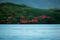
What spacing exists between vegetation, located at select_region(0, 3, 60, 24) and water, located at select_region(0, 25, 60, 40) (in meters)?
0.10

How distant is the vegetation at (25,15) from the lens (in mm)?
1769

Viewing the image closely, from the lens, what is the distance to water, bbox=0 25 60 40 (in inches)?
69.5

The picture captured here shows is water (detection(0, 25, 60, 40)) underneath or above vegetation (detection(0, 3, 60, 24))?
underneath

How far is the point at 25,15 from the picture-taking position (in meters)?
1.78

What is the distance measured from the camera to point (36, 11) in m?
1.78

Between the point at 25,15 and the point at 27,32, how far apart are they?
0.33m

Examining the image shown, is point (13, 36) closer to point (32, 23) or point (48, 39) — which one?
point (32, 23)

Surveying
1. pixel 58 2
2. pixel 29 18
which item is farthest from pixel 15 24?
pixel 58 2

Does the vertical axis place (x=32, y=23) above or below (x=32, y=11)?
below

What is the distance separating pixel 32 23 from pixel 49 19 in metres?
0.33

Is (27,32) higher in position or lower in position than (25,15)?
lower

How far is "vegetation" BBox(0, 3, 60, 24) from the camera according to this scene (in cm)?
Result: 177

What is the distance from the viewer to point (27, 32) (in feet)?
5.82

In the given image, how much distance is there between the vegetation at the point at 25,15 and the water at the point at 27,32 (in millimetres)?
95
